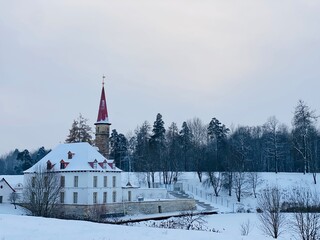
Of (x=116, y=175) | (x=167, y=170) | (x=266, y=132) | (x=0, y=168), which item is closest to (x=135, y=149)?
(x=167, y=170)

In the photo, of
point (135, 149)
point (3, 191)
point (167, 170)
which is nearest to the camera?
point (3, 191)

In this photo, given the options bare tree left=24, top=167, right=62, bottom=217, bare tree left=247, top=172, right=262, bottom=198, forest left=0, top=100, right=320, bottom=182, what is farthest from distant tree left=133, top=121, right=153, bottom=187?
bare tree left=24, top=167, right=62, bottom=217

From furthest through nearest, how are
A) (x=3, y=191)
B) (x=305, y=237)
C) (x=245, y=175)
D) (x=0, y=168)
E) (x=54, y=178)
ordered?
1. (x=0, y=168)
2. (x=245, y=175)
3. (x=3, y=191)
4. (x=54, y=178)
5. (x=305, y=237)

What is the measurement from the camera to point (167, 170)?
190ft

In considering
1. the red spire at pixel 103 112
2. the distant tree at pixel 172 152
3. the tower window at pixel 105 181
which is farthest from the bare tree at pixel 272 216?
the distant tree at pixel 172 152

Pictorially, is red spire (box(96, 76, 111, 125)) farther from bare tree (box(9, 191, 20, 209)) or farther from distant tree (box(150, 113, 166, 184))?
bare tree (box(9, 191, 20, 209))

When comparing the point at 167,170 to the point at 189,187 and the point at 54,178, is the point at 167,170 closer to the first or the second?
the point at 189,187

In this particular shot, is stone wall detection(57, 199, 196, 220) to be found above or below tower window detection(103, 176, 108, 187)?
below

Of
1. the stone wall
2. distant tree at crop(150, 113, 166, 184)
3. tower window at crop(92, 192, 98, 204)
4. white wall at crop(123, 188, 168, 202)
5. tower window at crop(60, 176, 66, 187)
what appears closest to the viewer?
the stone wall

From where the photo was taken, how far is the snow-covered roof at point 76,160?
133ft

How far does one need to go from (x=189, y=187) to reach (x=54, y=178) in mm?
22538

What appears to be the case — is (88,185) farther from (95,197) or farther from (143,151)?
(143,151)

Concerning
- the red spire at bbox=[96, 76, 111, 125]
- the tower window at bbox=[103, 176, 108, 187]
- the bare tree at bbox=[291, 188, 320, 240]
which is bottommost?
the bare tree at bbox=[291, 188, 320, 240]

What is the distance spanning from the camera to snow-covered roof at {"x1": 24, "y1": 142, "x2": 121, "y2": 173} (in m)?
40.7
